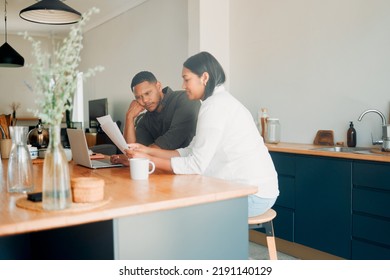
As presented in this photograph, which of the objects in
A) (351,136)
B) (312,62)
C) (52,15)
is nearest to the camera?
(351,136)

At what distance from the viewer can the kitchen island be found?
1.13 m

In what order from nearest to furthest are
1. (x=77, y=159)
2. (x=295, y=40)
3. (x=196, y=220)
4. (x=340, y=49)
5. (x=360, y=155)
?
1. (x=196, y=220)
2. (x=77, y=159)
3. (x=360, y=155)
4. (x=340, y=49)
5. (x=295, y=40)

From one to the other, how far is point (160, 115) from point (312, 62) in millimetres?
1443

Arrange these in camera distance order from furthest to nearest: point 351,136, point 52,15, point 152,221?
1. point 52,15
2. point 351,136
3. point 152,221

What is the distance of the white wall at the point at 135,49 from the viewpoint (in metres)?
4.98

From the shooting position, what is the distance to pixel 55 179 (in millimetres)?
1169

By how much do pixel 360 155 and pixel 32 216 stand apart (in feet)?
6.73

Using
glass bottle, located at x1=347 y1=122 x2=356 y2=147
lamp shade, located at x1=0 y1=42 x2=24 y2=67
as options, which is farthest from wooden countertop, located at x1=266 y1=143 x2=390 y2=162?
lamp shade, located at x1=0 y1=42 x2=24 y2=67

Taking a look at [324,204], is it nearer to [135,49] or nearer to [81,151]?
[81,151]

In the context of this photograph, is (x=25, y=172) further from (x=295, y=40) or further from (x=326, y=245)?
(x=295, y=40)

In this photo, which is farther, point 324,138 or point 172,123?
point 324,138

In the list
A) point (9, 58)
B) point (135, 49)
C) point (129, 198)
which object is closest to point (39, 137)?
point (129, 198)

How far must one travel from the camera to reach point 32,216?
3.59ft

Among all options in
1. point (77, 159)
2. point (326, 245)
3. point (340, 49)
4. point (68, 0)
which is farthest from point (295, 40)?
point (68, 0)
